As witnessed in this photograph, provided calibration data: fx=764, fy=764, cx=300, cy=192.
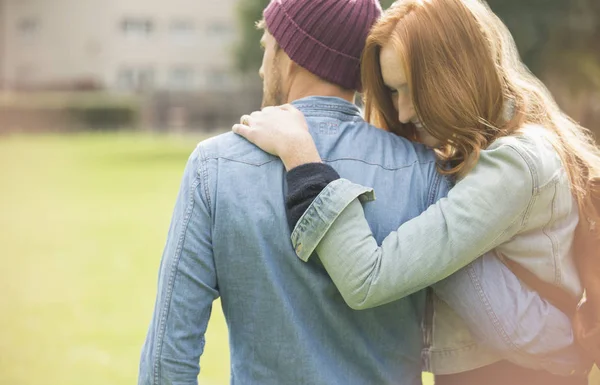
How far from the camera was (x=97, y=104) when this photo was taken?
34406mm

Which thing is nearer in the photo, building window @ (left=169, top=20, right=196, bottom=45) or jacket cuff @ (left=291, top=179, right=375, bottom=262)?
jacket cuff @ (left=291, top=179, right=375, bottom=262)

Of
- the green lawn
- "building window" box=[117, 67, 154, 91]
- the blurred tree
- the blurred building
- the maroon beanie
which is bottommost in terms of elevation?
"building window" box=[117, 67, 154, 91]

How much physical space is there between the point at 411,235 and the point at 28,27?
146ft

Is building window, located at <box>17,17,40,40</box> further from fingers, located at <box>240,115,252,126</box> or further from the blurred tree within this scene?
fingers, located at <box>240,115,252,126</box>

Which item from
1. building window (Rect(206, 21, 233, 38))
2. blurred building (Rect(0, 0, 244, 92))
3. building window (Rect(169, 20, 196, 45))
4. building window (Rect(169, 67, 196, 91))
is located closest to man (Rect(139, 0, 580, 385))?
blurred building (Rect(0, 0, 244, 92))

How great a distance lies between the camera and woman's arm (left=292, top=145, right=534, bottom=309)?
183 centimetres

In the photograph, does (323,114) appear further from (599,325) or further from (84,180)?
(84,180)

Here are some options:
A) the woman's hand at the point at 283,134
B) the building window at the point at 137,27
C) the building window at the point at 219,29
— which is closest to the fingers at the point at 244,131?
the woman's hand at the point at 283,134

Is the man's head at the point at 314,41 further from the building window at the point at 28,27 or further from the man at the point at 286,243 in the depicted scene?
the building window at the point at 28,27

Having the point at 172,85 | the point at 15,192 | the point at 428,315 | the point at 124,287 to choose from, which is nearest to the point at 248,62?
the point at 172,85

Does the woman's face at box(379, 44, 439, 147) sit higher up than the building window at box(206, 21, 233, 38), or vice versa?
the woman's face at box(379, 44, 439, 147)

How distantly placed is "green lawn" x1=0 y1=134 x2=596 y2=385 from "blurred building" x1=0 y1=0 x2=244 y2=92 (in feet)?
80.2

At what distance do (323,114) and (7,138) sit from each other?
2880 centimetres

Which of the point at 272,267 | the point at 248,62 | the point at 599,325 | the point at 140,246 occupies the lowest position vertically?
the point at 248,62
